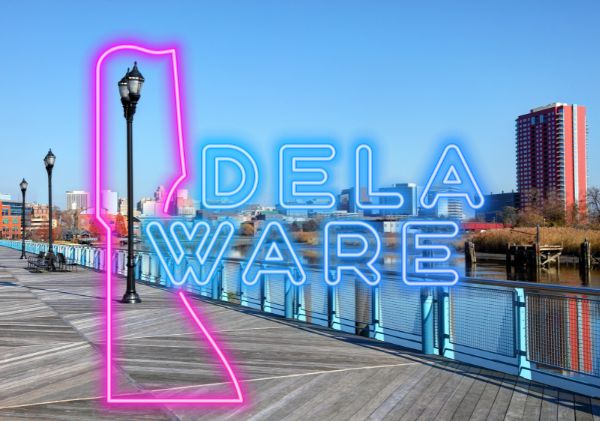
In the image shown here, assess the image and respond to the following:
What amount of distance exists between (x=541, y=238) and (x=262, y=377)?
59798 mm

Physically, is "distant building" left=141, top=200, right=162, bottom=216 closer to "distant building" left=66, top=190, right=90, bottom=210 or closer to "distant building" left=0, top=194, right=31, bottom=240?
"distant building" left=66, top=190, right=90, bottom=210

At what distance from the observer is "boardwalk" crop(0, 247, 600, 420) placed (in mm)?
5516

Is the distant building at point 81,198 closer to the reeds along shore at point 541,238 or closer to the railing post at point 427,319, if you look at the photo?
the railing post at point 427,319

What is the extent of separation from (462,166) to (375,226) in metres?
1.25

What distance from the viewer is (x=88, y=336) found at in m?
9.44

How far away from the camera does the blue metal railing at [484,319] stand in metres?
6.55

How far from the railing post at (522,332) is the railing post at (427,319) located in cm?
134

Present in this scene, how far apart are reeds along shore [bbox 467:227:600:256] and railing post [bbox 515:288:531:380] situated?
52094 millimetres

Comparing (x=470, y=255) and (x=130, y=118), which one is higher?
(x=130, y=118)

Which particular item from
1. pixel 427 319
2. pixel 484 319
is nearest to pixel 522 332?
pixel 484 319

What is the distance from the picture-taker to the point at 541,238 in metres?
61.2

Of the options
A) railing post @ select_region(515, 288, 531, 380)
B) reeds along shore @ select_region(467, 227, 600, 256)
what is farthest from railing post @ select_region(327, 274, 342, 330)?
Answer: reeds along shore @ select_region(467, 227, 600, 256)

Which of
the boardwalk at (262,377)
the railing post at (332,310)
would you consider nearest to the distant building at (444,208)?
the boardwalk at (262,377)

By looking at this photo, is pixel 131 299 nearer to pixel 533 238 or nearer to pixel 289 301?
pixel 289 301
